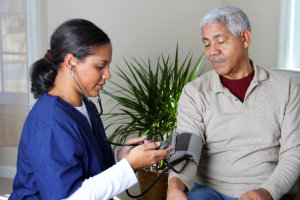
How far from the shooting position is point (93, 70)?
1354 millimetres

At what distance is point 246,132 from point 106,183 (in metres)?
0.72

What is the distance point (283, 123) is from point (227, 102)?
0.27 meters

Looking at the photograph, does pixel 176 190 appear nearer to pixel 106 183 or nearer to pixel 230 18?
pixel 106 183

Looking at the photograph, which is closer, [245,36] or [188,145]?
[188,145]

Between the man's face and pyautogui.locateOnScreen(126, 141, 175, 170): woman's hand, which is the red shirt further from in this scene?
pyautogui.locateOnScreen(126, 141, 175, 170): woman's hand

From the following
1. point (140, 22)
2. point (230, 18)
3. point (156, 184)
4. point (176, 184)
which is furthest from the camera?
point (140, 22)

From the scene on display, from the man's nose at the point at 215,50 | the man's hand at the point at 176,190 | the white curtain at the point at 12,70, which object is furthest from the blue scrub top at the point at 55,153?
the white curtain at the point at 12,70

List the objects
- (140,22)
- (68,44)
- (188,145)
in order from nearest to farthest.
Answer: (68,44), (188,145), (140,22)

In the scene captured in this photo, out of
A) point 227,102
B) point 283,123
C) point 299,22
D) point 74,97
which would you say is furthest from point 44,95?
point 299,22

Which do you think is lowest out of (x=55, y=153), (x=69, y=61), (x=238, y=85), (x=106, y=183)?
(x=106, y=183)

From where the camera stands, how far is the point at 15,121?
3.24 m

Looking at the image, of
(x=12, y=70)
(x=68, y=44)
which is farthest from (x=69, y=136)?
(x=12, y=70)

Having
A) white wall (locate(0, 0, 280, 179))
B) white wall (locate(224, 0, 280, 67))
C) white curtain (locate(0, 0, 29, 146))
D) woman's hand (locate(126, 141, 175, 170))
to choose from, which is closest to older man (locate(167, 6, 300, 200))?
woman's hand (locate(126, 141, 175, 170))

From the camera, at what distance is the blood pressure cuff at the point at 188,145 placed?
60.9 inches
